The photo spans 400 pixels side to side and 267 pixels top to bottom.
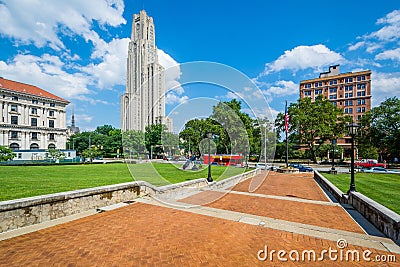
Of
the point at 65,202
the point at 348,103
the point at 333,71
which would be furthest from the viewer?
the point at 333,71

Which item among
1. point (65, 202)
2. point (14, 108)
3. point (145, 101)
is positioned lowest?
point (65, 202)

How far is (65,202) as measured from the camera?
6695 millimetres

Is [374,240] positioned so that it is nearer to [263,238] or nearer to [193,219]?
[263,238]

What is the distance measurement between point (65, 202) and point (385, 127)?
54.4m

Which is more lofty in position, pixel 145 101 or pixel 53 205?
pixel 145 101

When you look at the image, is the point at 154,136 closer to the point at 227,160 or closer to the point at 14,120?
the point at 227,160

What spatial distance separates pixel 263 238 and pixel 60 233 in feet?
16.7

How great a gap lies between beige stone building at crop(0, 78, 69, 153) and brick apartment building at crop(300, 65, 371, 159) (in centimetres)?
8698

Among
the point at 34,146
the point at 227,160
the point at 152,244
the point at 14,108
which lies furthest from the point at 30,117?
the point at 152,244

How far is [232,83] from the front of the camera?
9484 mm

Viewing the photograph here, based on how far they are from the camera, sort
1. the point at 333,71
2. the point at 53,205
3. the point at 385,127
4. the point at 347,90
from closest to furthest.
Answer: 1. the point at 53,205
2. the point at 385,127
3. the point at 347,90
4. the point at 333,71

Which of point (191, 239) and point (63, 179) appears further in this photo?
point (63, 179)

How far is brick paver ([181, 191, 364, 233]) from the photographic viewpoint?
6.93m

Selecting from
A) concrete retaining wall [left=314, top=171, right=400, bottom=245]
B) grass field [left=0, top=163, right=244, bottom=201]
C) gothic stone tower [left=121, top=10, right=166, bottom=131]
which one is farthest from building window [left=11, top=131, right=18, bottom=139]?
concrete retaining wall [left=314, top=171, right=400, bottom=245]
